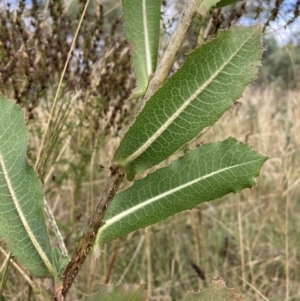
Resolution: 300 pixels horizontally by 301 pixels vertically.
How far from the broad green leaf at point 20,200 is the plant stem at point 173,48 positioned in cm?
15

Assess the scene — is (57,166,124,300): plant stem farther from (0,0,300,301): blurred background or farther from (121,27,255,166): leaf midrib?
(0,0,300,301): blurred background

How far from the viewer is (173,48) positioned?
23.7 inches

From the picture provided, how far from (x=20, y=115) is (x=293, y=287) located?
186 centimetres

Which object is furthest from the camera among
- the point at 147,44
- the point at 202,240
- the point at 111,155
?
the point at 202,240

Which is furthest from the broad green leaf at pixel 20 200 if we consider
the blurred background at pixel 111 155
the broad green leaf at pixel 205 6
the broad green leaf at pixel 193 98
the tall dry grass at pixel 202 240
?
the tall dry grass at pixel 202 240

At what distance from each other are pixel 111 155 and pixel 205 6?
0.98 metres

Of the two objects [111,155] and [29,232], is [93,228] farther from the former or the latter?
[111,155]

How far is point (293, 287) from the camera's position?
215 centimetres

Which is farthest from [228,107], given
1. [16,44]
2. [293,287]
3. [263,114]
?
[263,114]

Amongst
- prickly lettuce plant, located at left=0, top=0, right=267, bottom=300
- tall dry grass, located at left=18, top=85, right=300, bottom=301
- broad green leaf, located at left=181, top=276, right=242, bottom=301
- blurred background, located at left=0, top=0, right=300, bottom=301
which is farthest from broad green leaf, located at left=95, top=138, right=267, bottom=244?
tall dry grass, located at left=18, top=85, right=300, bottom=301

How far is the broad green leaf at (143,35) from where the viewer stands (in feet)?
2.15

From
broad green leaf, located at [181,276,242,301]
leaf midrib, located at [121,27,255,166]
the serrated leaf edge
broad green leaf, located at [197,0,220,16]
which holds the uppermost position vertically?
broad green leaf, located at [197,0,220,16]

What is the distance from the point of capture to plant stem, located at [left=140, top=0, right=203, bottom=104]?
604 millimetres

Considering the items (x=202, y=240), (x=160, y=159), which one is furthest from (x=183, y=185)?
(x=202, y=240)
